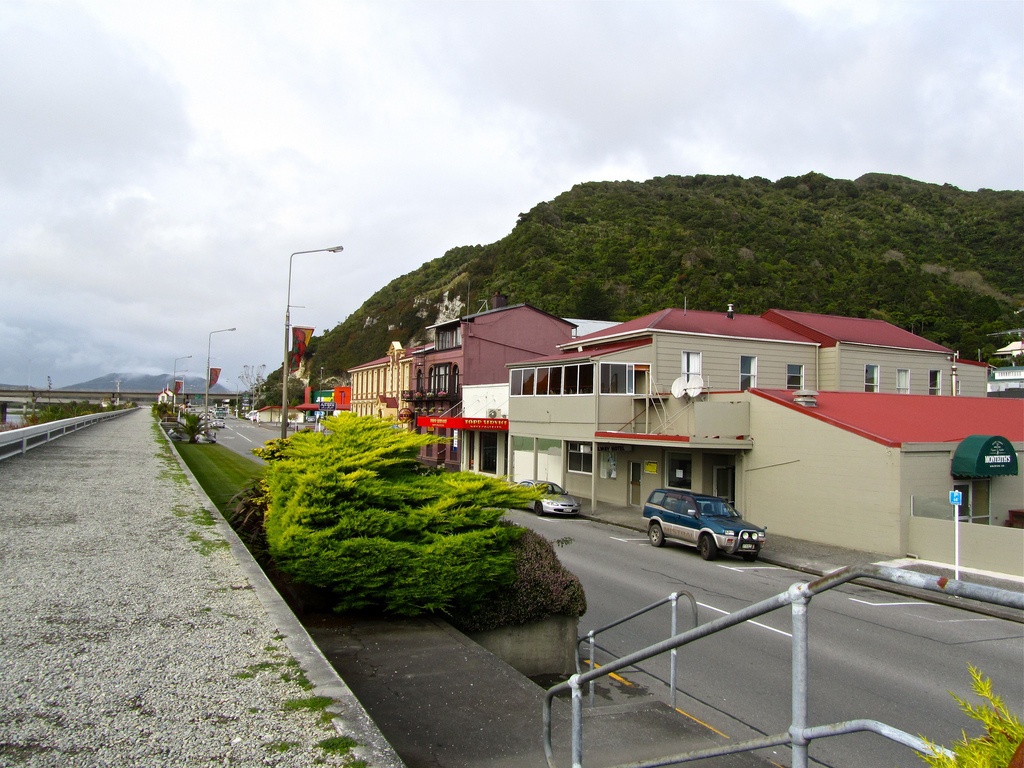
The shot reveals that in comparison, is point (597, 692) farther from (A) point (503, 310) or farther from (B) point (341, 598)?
(A) point (503, 310)

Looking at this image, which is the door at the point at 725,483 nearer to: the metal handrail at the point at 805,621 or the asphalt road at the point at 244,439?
the asphalt road at the point at 244,439

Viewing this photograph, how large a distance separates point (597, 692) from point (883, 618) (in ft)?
24.3

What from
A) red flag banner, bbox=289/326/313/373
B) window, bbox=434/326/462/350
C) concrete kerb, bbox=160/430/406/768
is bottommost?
concrete kerb, bbox=160/430/406/768

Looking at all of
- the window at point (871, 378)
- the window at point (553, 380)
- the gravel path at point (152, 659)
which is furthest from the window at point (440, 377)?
the gravel path at point (152, 659)

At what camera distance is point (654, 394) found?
28438 millimetres

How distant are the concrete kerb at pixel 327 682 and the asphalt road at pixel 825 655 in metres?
4.63

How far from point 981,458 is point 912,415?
3.81 metres

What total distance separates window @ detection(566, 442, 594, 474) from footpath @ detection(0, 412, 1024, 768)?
75.6 feet

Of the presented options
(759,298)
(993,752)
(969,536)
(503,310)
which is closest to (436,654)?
(993,752)

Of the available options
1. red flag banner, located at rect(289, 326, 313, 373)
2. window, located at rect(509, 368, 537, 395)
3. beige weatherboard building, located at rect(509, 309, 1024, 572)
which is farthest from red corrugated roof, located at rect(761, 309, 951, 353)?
red flag banner, located at rect(289, 326, 313, 373)

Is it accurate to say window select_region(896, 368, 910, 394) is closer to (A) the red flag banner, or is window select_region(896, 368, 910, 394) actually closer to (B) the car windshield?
(B) the car windshield

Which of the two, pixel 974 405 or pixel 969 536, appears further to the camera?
pixel 974 405

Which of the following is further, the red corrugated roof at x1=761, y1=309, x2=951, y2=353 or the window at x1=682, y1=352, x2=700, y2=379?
the red corrugated roof at x1=761, y1=309, x2=951, y2=353

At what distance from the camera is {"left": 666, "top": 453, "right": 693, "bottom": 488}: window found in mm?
27250
